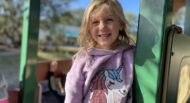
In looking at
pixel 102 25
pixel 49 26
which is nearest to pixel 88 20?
pixel 102 25

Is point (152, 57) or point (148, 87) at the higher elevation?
point (152, 57)

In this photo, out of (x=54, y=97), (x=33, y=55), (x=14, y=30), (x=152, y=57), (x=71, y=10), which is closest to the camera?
(x=152, y=57)

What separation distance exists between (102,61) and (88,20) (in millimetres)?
249

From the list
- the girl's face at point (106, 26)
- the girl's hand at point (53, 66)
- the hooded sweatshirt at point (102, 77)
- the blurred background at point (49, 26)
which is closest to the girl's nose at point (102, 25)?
the girl's face at point (106, 26)

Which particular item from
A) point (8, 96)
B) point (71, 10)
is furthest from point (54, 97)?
point (71, 10)

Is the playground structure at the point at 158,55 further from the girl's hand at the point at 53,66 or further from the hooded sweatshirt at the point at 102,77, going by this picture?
the girl's hand at the point at 53,66

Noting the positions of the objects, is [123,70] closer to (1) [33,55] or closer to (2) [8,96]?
(1) [33,55]

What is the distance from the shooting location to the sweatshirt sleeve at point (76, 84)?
186 centimetres

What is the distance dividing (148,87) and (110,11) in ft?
1.48

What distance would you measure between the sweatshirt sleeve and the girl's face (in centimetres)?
15

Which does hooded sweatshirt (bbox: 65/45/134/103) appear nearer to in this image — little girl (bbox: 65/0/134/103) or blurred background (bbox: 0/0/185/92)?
little girl (bbox: 65/0/134/103)

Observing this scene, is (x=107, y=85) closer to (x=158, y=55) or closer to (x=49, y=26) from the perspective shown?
(x=158, y=55)

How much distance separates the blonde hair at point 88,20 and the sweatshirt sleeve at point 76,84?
0.39 feet

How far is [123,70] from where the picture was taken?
184 centimetres
